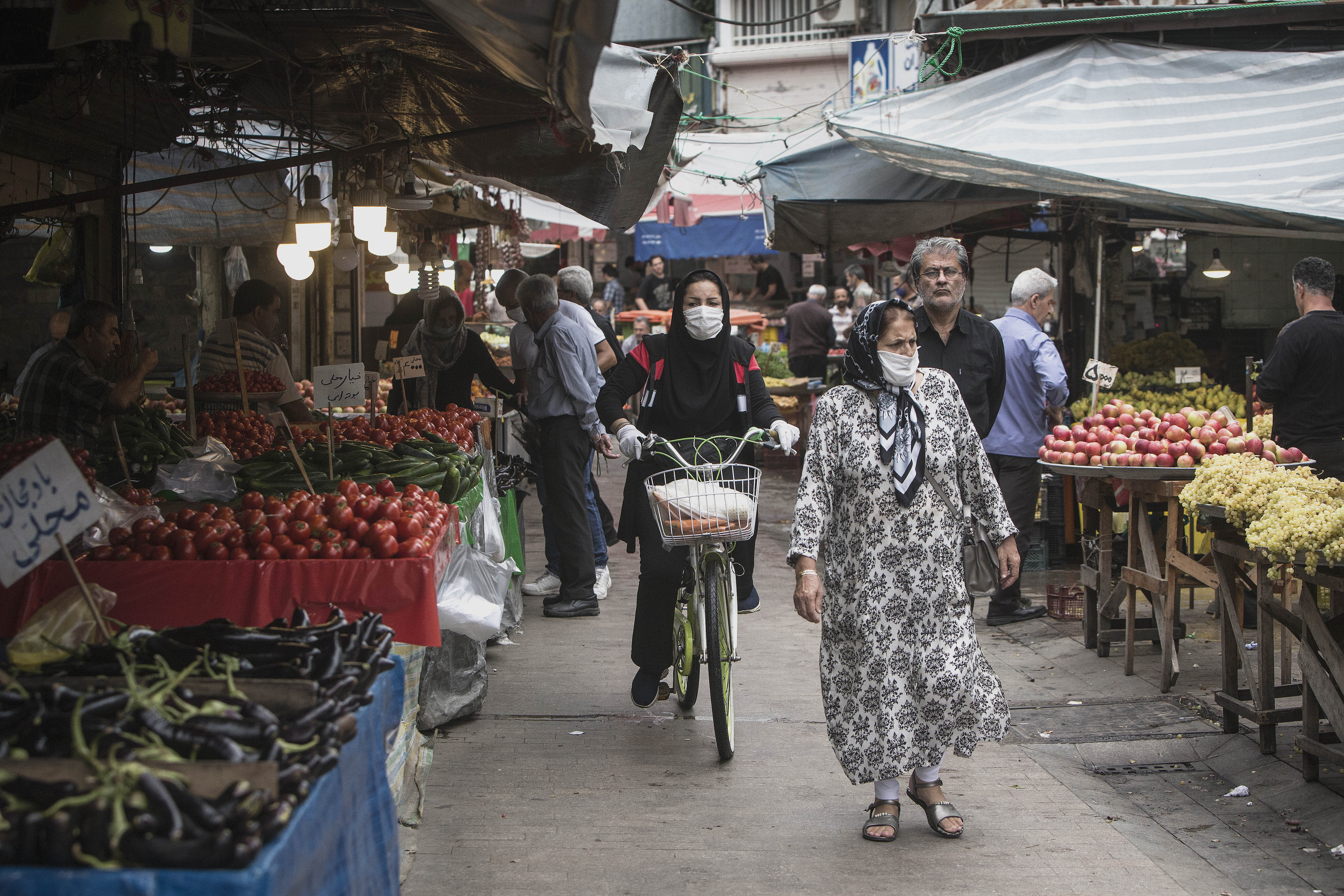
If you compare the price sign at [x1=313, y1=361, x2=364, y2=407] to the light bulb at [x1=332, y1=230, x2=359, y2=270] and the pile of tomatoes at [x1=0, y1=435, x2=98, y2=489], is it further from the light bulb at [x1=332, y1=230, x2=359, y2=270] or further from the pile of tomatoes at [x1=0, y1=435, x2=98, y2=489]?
the light bulb at [x1=332, y1=230, x2=359, y2=270]

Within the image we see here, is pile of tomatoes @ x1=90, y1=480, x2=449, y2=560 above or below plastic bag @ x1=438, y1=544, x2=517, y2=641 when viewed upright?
above

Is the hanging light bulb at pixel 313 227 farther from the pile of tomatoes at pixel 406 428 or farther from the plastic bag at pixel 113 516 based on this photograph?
the plastic bag at pixel 113 516

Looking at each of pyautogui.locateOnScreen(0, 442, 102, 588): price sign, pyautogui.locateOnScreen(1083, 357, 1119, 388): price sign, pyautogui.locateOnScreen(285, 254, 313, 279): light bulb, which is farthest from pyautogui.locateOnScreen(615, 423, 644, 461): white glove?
pyautogui.locateOnScreen(285, 254, 313, 279): light bulb

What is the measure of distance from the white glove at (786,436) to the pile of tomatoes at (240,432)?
10.0ft

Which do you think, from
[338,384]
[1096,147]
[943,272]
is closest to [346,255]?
[338,384]

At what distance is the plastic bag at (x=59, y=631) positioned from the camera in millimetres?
2898

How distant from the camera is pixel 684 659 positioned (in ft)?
18.3

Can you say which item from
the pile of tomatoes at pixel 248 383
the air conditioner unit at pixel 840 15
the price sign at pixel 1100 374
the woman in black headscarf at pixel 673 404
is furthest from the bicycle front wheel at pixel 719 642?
the air conditioner unit at pixel 840 15

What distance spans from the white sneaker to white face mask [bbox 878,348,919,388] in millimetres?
4623

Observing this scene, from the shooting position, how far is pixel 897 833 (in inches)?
176

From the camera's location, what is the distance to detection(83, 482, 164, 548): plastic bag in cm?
426

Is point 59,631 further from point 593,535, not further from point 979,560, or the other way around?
point 593,535

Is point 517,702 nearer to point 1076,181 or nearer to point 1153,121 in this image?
point 1076,181

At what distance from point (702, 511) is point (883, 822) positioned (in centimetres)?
138
